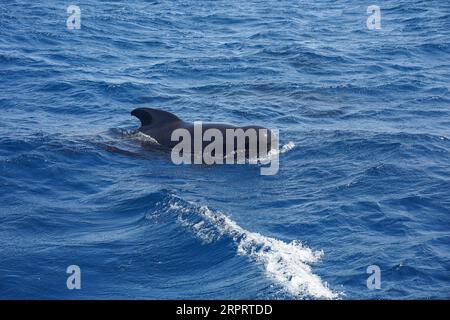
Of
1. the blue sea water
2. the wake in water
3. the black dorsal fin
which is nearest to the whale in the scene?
the black dorsal fin

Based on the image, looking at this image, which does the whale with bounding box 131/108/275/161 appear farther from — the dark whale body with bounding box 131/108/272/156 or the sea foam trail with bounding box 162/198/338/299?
the sea foam trail with bounding box 162/198/338/299

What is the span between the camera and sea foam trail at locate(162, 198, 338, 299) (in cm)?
1368

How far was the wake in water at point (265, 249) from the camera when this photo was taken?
13695 millimetres

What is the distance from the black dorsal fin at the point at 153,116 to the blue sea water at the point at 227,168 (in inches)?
28.8

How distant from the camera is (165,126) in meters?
21.4

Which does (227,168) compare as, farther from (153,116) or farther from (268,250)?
(268,250)

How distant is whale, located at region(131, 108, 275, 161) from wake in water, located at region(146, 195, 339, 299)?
10.6 ft

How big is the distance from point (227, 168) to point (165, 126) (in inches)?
96.8

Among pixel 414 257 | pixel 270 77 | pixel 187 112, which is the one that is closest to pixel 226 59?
→ pixel 270 77

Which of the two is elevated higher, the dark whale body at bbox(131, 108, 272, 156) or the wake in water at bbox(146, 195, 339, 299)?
the dark whale body at bbox(131, 108, 272, 156)

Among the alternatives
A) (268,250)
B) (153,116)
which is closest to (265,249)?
(268,250)
